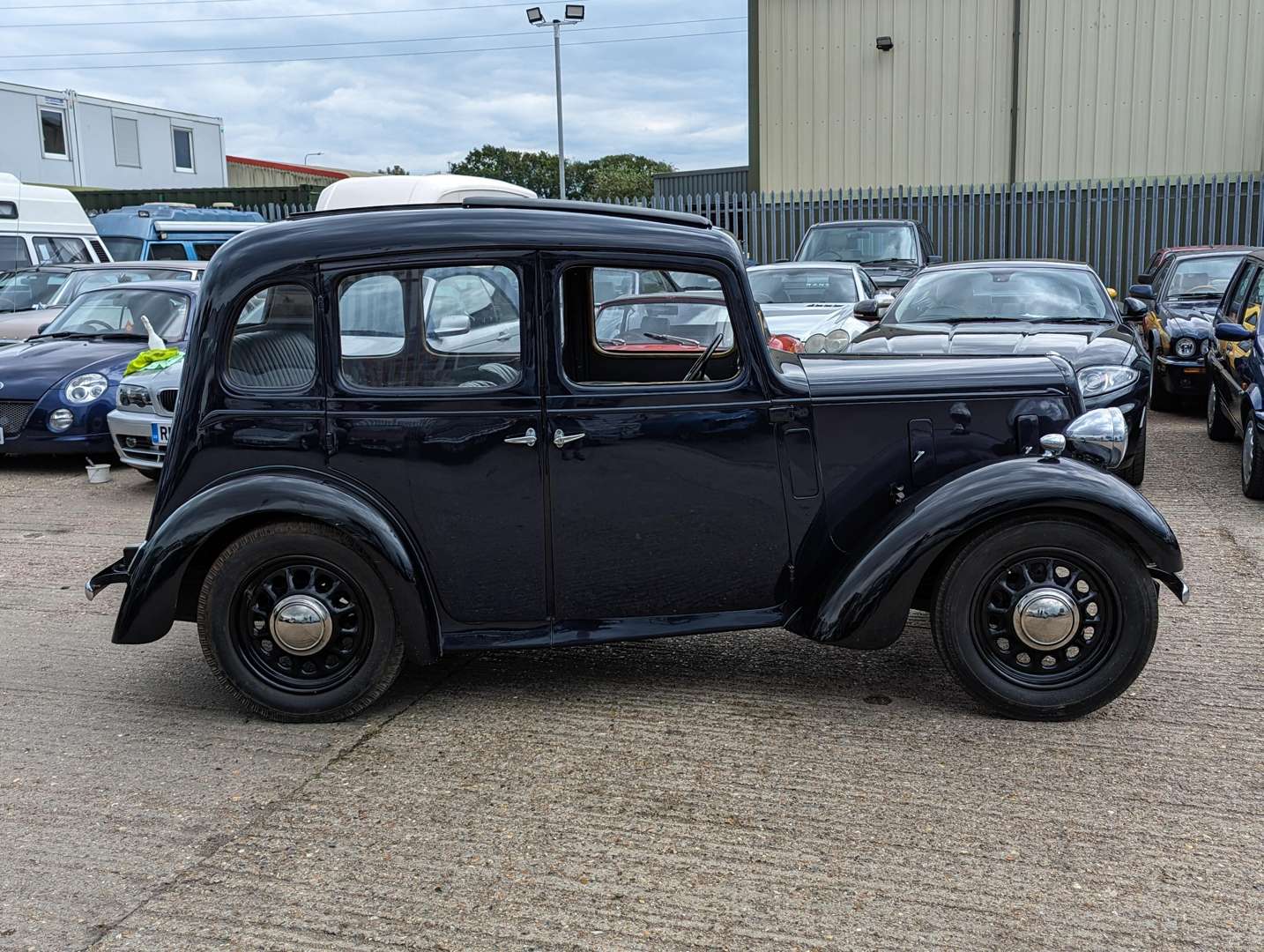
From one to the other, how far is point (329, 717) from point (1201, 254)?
39.1 feet

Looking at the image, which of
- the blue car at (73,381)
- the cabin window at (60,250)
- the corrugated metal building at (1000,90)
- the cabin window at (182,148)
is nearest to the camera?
the blue car at (73,381)

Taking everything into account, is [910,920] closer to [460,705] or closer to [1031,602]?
[1031,602]

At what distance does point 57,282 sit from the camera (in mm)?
13898

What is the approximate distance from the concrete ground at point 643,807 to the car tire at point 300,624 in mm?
152

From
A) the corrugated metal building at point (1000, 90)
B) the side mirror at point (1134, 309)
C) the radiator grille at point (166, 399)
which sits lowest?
the radiator grille at point (166, 399)

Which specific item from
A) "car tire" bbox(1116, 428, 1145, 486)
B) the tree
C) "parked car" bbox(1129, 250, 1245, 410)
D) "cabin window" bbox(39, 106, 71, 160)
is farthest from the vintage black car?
the tree

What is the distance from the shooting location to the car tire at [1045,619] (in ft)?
13.8

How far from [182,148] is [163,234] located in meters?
28.6

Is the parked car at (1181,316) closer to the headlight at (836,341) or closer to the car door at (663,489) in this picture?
the headlight at (836,341)

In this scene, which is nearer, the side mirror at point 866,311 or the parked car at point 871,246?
the side mirror at point 866,311

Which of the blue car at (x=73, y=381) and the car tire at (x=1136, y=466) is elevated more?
the blue car at (x=73, y=381)

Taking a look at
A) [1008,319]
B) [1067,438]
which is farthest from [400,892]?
[1008,319]

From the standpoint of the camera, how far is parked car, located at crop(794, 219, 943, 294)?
15.9 metres

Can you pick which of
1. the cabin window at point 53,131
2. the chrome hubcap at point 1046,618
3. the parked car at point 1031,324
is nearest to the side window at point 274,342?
the chrome hubcap at point 1046,618
